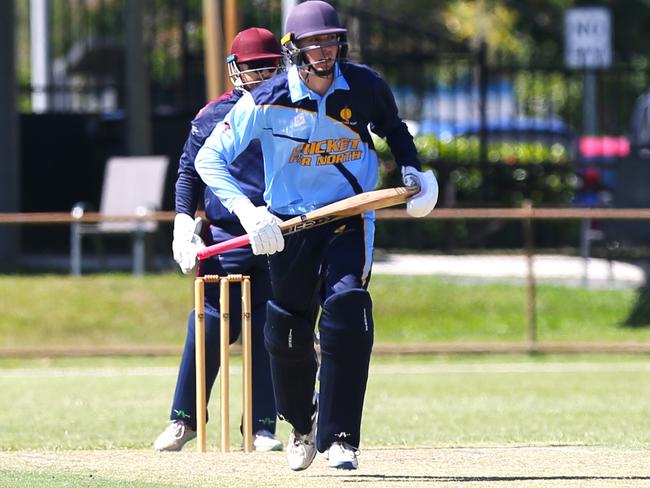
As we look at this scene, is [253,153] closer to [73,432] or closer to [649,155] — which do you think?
[73,432]

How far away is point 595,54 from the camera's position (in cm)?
1841

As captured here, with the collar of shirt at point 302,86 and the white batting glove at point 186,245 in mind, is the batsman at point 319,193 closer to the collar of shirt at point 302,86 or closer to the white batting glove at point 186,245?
the collar of shirt at point 302,86

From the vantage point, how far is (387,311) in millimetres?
16219

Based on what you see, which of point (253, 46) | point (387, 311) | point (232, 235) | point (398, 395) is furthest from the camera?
point (387, 311)

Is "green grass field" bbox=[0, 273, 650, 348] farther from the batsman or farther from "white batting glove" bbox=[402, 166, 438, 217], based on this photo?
"white batting glove" bbox=[402, 166, 438, 217]

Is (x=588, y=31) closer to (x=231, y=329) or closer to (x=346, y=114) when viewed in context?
(x=231, y=329)

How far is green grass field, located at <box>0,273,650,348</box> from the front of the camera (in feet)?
50.8

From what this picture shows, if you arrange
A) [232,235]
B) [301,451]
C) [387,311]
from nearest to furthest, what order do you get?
1. [301,451]
2. [232,235]
3. [387,311]

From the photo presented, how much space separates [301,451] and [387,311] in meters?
9.24

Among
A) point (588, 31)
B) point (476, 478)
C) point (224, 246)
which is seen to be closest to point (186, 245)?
point (224, 246)

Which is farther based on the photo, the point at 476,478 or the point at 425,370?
the point at 425,370

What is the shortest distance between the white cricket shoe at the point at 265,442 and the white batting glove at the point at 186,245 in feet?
4.07

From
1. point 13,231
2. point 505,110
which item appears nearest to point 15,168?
point 13,231

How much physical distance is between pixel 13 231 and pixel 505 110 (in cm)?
1846
